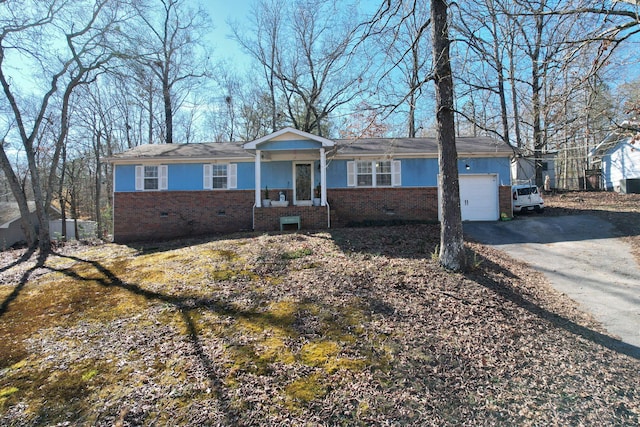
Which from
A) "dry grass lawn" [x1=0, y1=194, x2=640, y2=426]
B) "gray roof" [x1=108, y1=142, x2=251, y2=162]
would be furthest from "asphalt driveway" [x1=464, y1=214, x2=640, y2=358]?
"gray roof" [x1=108, y1=142, x2=251, y2=162]

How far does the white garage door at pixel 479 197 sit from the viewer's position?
1377cm

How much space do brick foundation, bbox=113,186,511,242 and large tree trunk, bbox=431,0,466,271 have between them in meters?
7.06

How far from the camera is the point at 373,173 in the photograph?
13.9 meters

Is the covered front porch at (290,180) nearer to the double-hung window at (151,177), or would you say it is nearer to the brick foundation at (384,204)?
the brick foundation at (384,204)

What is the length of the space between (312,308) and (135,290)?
3.66 meters

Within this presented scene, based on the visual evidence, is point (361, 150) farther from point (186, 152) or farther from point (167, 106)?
point (167, 106)

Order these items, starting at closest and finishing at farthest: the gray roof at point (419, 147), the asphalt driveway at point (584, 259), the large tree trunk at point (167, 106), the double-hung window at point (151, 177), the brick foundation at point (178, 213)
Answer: the asphalt driveway at point (584, 259) < the gray roof at point (419, 147) < the brick foundation at point (178, 213) < the double-hung window at point (151, 177) < the large tree trunk at point (167, 106)

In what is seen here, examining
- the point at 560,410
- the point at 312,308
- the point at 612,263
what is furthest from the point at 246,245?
the point at 612,263

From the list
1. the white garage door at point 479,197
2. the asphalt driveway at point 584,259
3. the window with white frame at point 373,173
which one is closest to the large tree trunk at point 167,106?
the window with white frame at point 373,173

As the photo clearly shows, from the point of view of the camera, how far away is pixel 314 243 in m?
9.16

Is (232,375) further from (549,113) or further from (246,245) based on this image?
(549,113)

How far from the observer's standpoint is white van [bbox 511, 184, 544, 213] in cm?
1527

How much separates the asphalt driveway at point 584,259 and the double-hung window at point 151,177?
12.2 meters

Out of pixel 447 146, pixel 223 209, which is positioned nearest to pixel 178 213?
pixel 223 209
